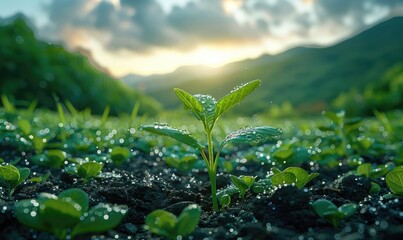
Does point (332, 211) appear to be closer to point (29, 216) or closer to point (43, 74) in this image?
point (29, 216)

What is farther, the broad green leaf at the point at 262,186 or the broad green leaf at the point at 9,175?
the broad green leaf at the point at 262,186

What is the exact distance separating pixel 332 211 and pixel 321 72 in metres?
55.0

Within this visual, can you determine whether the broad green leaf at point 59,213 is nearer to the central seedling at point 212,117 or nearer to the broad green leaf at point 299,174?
the central seedling at point 212,117

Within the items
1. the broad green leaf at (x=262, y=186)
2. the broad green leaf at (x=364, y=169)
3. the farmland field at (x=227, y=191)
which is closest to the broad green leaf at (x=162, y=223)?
the farmland field at (x=227, y=191)

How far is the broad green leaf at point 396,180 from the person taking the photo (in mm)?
1567

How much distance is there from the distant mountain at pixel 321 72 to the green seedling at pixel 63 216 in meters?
37.4

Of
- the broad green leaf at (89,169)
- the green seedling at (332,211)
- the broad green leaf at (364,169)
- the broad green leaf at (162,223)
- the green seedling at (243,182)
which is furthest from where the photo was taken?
the broad green leaf at (364,169)

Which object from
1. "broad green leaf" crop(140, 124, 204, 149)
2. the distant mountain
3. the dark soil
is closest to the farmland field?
the dark soil

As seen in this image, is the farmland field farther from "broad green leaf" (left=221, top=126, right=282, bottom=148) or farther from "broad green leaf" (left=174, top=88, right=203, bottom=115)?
"broad green leaf" (left=174, top=88, right=203, bottom=115)

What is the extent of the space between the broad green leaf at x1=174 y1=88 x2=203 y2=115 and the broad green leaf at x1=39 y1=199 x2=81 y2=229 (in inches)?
24.1

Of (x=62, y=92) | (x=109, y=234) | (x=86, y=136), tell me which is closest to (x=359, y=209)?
(x=109, y=234)

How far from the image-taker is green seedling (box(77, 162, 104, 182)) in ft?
6.17

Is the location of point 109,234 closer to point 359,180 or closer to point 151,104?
point 359,180

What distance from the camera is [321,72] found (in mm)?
54188
